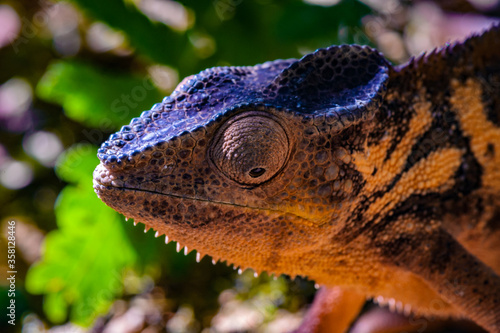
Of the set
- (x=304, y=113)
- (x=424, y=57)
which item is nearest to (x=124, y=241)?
(x=304, y=113)

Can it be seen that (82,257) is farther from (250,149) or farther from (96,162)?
(250,149)

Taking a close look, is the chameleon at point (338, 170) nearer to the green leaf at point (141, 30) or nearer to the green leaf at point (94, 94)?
the green leaf at point (94, 94)

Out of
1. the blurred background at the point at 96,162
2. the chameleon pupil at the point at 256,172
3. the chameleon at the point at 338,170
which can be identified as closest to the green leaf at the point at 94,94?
the blurred background at the point at 96,162

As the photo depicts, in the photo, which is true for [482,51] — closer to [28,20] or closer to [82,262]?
[82,262]

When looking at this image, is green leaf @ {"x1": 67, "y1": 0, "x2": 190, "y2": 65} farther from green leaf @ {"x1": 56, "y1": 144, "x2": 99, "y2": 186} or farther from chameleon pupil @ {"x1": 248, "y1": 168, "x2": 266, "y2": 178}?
chameleon pupil @ {"x1": 248, "y1": 168, "x2": 266, "y2": 178}

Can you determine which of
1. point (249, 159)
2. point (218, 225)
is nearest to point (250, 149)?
point (249, 159)

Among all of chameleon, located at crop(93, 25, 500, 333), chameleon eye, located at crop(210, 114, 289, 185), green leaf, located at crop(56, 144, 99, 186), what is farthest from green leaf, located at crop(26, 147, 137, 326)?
chameleon eye, located at crop(210, 114, 289, 185)
